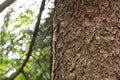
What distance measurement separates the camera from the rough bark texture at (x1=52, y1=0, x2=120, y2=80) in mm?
1594

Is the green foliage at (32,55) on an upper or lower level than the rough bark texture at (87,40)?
lower

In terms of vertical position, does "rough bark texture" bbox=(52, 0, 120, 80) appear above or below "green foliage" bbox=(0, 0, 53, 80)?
above

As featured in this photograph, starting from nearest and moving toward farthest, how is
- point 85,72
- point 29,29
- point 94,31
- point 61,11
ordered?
point 85,72 < point 94,31 < point 61,11 < point 29,29

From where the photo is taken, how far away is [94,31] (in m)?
1.70

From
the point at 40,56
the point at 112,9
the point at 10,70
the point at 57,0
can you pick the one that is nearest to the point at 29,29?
the point at 40,56

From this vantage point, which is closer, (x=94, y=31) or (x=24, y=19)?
(x=94, y=31)

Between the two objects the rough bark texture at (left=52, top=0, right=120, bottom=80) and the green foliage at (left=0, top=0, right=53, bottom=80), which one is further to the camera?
the green foliage at (left=0, top=0, right=53, bottom=80)

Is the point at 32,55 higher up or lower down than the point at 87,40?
lower down

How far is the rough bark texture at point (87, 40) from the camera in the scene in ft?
5.23

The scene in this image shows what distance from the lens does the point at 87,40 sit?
1.69 m

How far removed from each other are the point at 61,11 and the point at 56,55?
0.27 metres

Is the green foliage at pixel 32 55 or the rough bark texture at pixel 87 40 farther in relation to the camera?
the green foliage at pixel 32 55

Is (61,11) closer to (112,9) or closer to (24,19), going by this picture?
(112,9)

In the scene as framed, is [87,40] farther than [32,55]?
No
